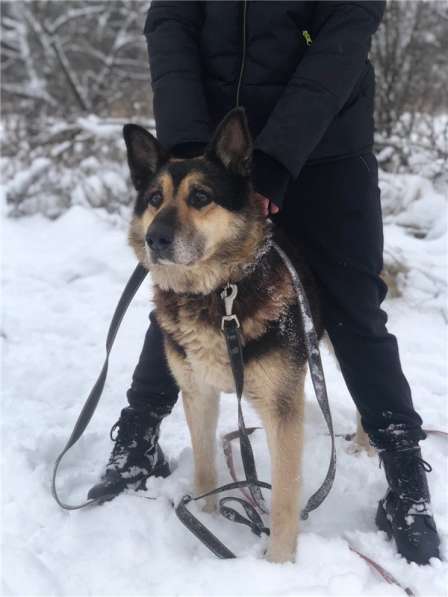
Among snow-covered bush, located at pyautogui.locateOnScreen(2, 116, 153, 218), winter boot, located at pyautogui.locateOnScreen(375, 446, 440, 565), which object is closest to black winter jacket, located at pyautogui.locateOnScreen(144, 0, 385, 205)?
winter boot, located at pyautogui.locateOnScreen(375, 446, 440, 565)

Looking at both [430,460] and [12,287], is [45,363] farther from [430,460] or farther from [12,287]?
[430,460]

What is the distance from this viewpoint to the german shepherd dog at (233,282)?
187cm

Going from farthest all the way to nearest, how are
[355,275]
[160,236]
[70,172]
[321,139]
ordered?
1. [70,172]
2. [355,275]
3. [321,139]
4. [160,236]

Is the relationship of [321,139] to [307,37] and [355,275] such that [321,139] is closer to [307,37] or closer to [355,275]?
[307,37]

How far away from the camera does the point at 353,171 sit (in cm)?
200

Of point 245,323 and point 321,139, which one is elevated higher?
point 321,139

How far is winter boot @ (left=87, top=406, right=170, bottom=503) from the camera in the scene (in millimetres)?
2324

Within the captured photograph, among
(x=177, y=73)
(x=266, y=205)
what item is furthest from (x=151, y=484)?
(x=177, y=73)

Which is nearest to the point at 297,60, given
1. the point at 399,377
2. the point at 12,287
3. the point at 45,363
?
the point at 399,377

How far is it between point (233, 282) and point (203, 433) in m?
→ 0.71

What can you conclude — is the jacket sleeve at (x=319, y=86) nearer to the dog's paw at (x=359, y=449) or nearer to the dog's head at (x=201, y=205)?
the dog's head at (x=201, y=205)

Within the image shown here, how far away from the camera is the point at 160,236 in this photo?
1.74 meters

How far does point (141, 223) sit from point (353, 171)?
841mm

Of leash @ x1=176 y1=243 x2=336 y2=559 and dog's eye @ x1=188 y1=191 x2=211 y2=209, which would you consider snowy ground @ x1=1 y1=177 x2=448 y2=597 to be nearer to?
leash @ x1=176 y1=243 x2=336 y2=559
